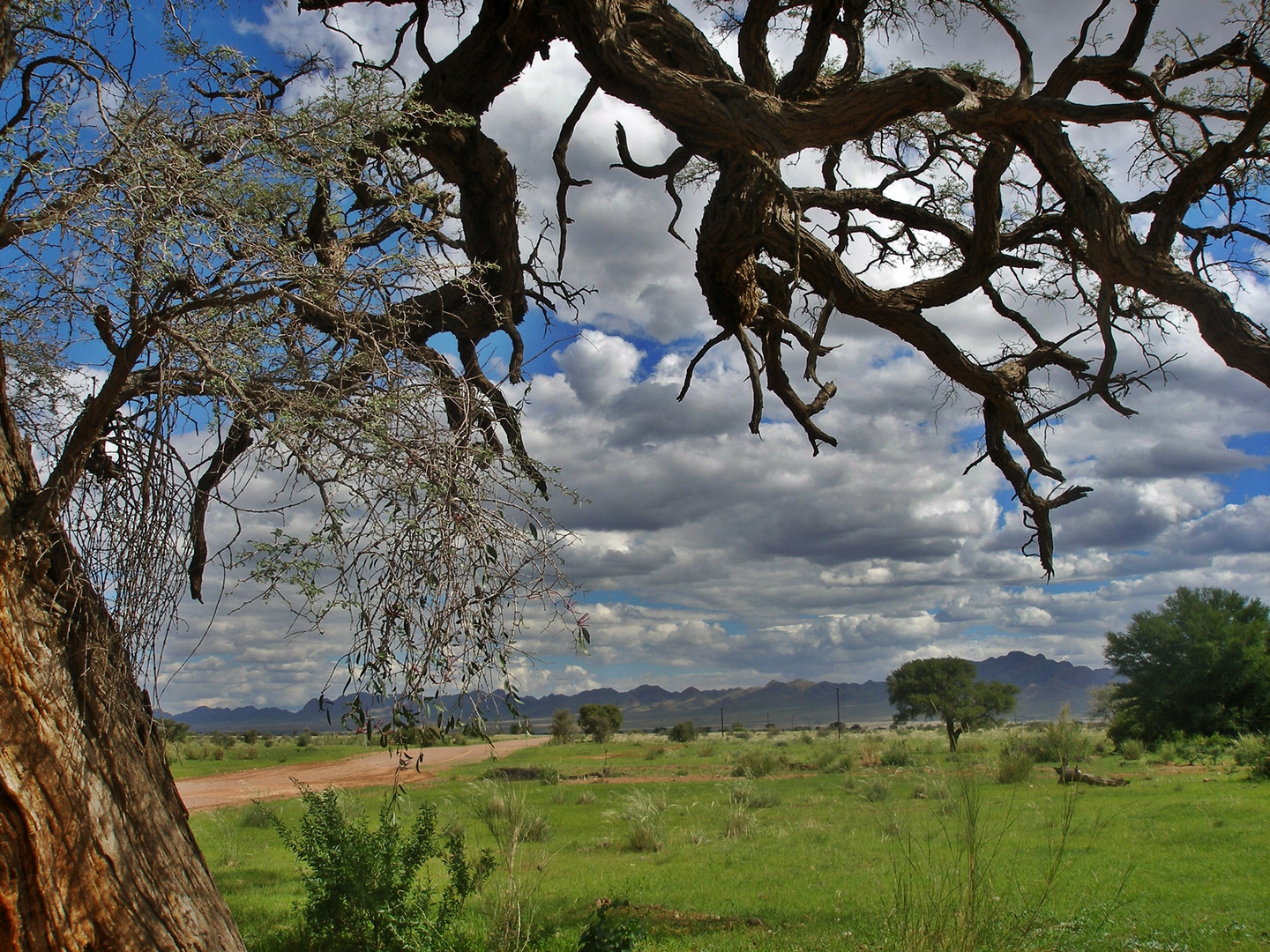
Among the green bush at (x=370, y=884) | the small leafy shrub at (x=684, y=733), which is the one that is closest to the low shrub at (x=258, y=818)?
the green bush at (x=370, y=884)

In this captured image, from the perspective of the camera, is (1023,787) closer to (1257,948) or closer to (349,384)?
(1257,948)

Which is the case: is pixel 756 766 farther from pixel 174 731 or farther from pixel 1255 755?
pixel 174 731

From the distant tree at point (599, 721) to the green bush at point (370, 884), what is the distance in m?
44.5

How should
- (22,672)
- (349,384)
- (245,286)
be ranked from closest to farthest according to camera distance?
(22,672)
(245,286)
(349,384)

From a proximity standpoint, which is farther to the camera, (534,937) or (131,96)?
(534,937)

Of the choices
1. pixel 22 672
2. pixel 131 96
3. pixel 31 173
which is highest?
pixel 131 96

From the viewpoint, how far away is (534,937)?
23.5ft

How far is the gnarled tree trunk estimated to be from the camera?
344cm

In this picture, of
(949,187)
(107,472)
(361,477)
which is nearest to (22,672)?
(107,472)

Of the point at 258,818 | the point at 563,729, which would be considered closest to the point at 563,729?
the point at 563,729

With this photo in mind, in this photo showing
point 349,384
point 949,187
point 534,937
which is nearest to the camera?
point 349,384

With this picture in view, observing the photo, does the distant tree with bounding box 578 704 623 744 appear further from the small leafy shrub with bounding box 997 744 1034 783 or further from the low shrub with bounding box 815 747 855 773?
the small leafy shrub with bounding box 997 744 1034 783

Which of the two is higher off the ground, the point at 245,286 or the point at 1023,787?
the point at 245,286

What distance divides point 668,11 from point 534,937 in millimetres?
7533
